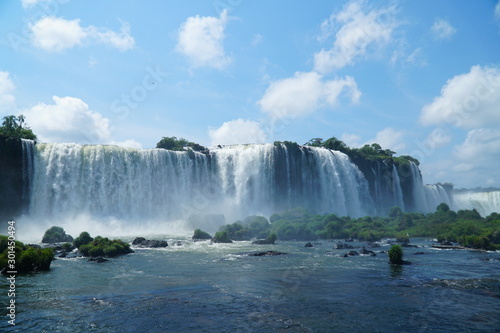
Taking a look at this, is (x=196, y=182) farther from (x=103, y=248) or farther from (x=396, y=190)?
(x=396, y=190)

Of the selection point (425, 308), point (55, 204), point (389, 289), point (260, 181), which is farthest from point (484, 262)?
point (55, 204)

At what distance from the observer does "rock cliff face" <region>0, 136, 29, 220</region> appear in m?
44.9

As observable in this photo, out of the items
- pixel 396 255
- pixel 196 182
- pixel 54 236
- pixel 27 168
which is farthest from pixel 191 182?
pixel 396 255

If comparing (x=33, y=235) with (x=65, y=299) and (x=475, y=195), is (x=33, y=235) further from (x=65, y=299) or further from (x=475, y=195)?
(x=475, y=195)

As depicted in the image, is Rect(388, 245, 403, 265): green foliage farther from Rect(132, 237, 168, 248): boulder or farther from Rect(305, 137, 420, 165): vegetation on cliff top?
Rect(305, 137, 420, 165): vegetation on cliff top

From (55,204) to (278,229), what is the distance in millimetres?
31730

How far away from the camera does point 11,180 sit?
45688 mm

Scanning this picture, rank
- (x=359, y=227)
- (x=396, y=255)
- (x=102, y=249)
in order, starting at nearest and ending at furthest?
1. (x=396, y=255)
2. (x=102, y=249)
3. (x=359, y=227)

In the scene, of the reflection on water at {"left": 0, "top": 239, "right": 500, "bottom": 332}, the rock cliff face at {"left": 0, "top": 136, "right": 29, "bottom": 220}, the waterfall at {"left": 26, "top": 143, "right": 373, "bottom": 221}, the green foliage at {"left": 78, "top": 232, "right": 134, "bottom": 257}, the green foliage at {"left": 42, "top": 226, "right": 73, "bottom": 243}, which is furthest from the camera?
the waterfall at {"left": 26, "top": 143, "right": 373, "bottom": 221}

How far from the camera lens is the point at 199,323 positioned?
417 inches

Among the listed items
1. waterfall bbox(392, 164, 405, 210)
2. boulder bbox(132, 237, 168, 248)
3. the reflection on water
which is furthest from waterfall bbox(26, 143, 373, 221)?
the reflection on water

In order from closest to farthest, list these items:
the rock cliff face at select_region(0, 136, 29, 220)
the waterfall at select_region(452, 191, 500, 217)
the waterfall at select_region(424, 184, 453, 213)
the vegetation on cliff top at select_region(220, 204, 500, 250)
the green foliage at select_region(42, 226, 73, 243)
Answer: the green foliage at select_region(42, 226, 73, 243)
the vegetation on cliff top at select_region(220, 204, 500, 250)
the rock cliff face at select_region(0, 136, 29, 220)
the waterfall at select_region(424, 184, 453, 213)
the waterfall at select_region(452, 191, 500, 217)

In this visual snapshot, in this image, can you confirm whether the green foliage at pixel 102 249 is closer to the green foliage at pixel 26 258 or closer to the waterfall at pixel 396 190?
the green foliage at pixel 26 258

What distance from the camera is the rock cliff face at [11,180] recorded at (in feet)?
147
